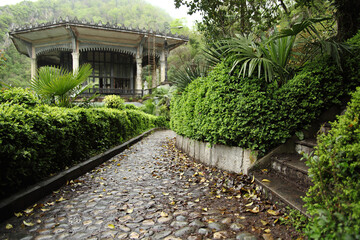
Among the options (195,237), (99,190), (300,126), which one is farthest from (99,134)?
(300,126)

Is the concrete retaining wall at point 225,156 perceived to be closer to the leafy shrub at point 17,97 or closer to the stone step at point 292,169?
the stone step at point 292,169

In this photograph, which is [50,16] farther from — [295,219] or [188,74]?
[295,219]

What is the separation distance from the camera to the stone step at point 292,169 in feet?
8.23

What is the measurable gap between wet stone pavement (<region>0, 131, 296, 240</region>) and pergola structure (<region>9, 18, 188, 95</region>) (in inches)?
629

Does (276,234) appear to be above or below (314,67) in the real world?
below

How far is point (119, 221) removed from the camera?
2.35m

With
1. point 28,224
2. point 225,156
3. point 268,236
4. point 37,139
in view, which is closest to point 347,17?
point 225,156

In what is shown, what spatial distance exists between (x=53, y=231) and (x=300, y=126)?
11.8 feet

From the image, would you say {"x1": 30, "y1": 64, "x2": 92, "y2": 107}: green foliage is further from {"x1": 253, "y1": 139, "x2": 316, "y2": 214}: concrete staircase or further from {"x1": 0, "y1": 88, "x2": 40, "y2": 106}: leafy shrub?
{"x1": 253, "y1": 139, "x2": 316, "y2": 214}: concrete staircase

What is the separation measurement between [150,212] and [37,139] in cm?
187

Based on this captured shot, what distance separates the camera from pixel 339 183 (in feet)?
4.80

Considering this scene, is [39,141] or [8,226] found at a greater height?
[39,141]

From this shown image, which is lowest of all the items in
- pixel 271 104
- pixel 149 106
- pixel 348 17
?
pixel 149 106

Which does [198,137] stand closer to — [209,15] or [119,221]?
[119,221]
